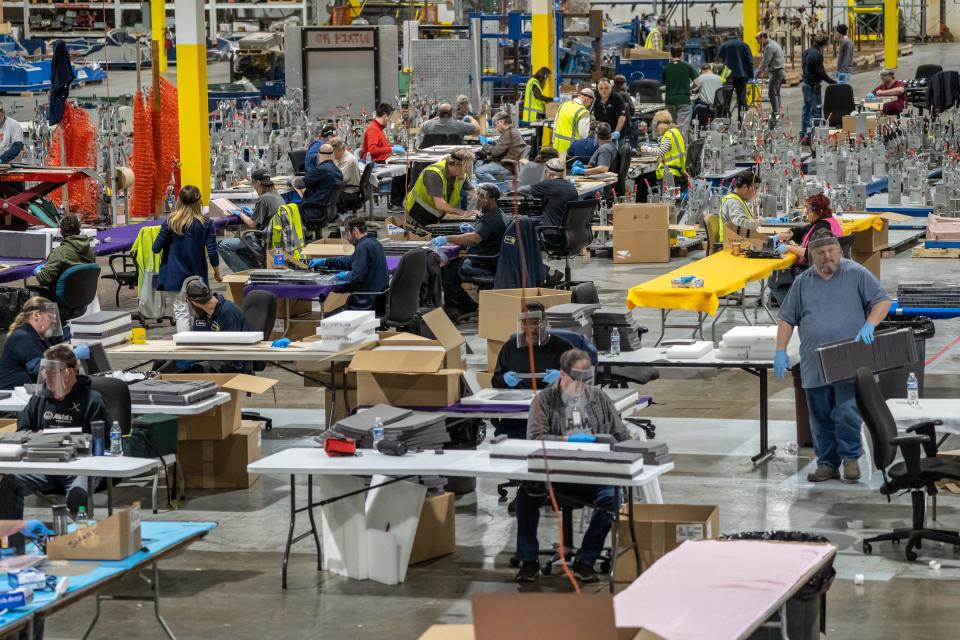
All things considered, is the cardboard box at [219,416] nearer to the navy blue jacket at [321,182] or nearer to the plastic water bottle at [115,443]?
the plastic water bottle at [115,443]

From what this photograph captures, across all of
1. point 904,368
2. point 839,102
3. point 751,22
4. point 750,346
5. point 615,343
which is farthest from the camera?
point 751,22

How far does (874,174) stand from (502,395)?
41.1ft

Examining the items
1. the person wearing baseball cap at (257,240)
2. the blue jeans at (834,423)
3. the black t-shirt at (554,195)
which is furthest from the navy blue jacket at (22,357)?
the black t-shirt at (554,195)

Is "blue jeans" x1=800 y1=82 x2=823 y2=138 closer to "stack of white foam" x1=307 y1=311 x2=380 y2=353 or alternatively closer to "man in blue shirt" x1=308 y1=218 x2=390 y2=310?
"man in blue shirt" x1=308 y1=218 x2=390 y2=310

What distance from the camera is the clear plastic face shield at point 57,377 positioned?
7934mm

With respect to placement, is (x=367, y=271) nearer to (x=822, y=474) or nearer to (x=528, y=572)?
(x=822, y=474)

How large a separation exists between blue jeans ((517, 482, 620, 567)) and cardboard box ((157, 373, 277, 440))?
84.6 inches

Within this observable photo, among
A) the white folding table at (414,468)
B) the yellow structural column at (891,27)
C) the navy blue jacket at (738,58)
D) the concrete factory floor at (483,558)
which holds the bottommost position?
the concrete factory floor at (483,558)

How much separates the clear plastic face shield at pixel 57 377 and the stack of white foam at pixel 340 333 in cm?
215

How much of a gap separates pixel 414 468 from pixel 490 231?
19.9 feet

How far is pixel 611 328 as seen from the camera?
32.6 ft

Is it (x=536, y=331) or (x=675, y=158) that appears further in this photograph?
(x=675, y=158)

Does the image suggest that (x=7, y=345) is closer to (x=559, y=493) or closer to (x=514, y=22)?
(x=559, y=493)

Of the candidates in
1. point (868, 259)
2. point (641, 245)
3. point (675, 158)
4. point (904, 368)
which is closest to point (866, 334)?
point (904, 368)
